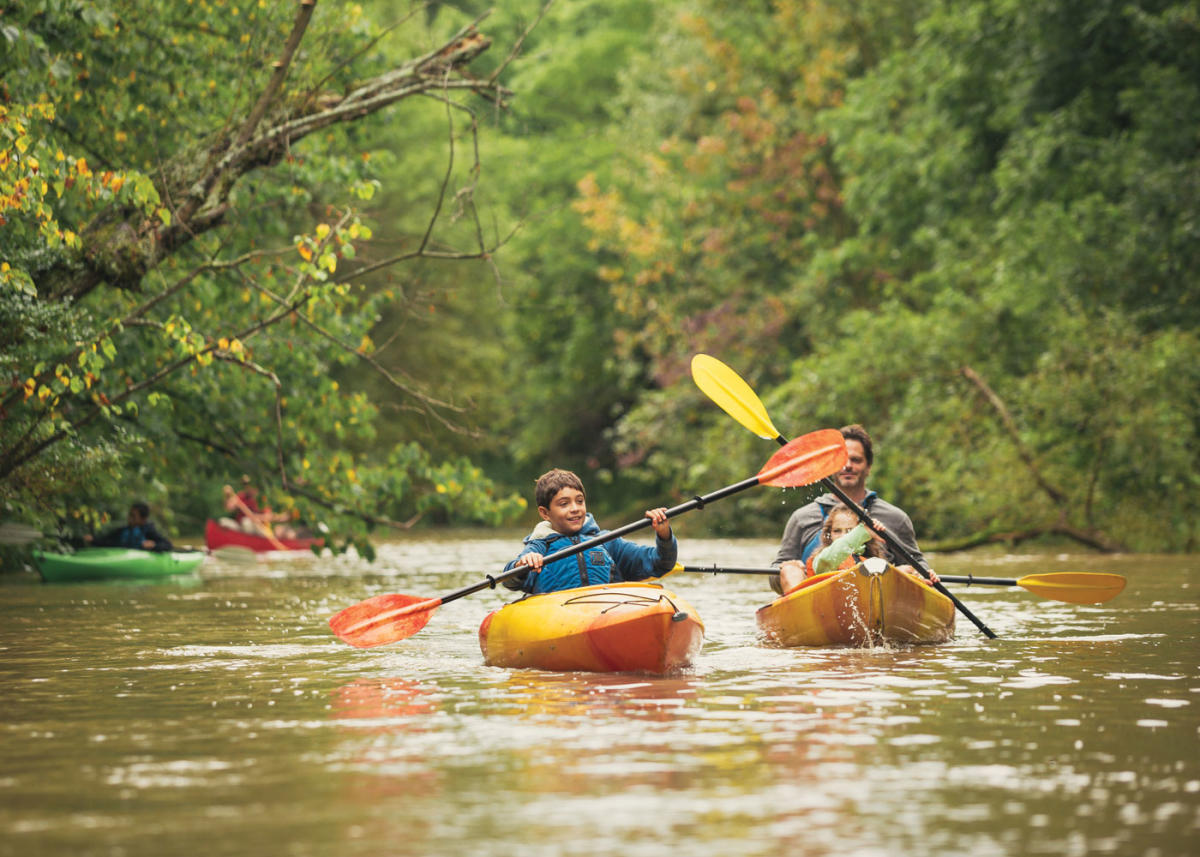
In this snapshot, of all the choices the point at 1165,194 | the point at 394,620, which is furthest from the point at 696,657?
the point at 1165,194

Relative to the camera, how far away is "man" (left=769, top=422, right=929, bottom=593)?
29.8 feet

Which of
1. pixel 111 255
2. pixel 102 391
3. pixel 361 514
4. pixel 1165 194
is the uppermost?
pixel 1165 194

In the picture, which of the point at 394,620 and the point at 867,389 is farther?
the point at 867,389

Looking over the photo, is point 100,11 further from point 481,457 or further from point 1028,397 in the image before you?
point 481,457

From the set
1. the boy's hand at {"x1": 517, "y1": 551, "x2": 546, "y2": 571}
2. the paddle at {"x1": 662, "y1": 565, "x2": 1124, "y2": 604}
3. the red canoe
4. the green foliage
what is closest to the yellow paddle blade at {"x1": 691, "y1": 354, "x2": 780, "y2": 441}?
the paddle at {"x1": 662, "y1": 565, "x2": 1124, "y2": 604}

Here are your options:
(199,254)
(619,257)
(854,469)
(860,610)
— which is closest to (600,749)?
(860,610)

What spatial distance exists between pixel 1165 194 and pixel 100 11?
11818 millimetres

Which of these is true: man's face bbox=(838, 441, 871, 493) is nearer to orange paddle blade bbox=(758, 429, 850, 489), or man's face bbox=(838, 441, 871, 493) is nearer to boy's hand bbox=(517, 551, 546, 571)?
orange paddle blade bbox=(758, 429, 850, 489)

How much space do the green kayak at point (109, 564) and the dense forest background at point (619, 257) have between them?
18.5 inches

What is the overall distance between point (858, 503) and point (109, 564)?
33.1 ft

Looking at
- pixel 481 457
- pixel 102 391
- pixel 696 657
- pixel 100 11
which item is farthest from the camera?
pixel 481 457

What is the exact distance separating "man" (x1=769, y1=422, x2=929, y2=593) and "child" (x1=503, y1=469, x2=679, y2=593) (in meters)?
1.16

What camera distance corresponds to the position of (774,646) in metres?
8.84

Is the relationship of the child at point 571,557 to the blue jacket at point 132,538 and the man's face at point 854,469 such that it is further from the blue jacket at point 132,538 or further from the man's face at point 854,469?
the blue jacket at point 132,538
